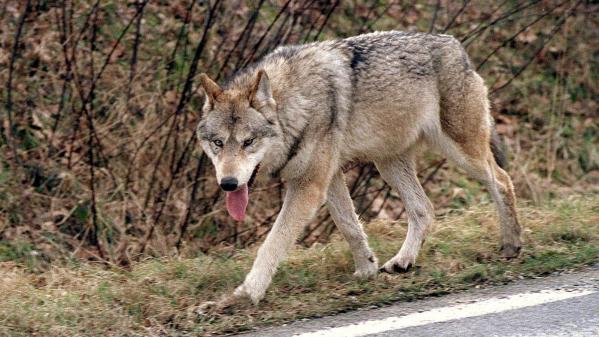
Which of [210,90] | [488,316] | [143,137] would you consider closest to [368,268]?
[488,316]

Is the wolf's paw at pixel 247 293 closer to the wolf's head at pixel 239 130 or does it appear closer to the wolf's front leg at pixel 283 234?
the wolf's front leg at pixel 283 234

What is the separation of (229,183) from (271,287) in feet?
2.49

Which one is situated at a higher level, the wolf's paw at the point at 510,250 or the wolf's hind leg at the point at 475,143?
the wolf's hind leg at the point at 475,143

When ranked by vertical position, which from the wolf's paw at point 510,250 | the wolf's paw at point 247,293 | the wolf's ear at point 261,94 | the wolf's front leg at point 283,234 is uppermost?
the wolf's ear at point 261,94

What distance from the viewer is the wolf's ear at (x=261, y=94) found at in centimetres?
538

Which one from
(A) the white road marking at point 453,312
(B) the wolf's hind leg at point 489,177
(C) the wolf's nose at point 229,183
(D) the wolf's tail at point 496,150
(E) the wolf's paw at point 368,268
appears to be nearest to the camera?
(A) the white road marking at point 453,312

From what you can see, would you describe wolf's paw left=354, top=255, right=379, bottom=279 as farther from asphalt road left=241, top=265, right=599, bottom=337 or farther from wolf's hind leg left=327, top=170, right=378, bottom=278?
asphalt road left=241, top=265, right=599, bottom=337

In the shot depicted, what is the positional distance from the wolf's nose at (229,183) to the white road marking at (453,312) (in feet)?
3.07

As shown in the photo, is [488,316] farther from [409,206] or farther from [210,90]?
[210,90]

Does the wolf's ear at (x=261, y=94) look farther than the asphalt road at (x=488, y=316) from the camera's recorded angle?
Yes

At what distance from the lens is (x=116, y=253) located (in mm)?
7309

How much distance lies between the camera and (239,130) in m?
5.29

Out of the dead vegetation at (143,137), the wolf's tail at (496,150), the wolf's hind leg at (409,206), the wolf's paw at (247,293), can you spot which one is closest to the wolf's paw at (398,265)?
the wolf's hind leg at (409,206)

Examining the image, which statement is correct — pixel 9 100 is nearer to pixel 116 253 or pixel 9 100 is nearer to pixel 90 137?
pixel 90 137
